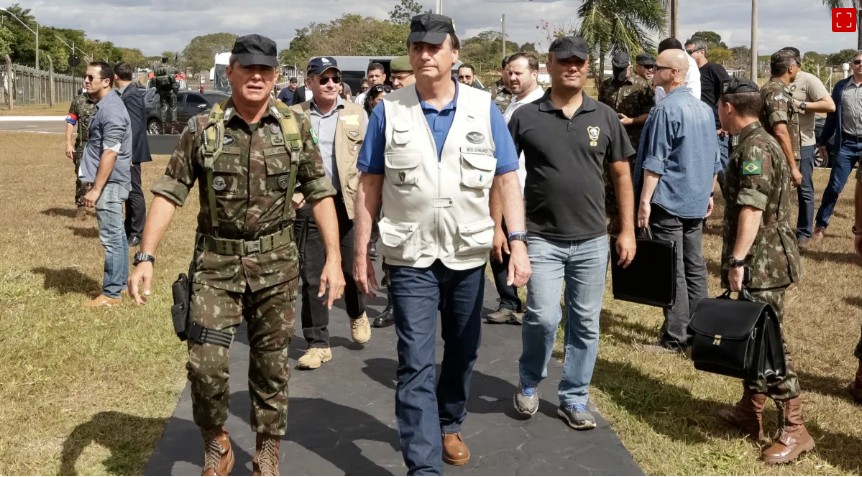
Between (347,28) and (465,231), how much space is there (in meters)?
71.1

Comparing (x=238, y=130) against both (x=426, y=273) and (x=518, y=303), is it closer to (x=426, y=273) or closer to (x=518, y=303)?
(x=426, y=273)

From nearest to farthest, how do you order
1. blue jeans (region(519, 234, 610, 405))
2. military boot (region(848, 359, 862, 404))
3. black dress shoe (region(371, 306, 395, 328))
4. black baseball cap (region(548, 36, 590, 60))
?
black baseball cap (region(548, 36, 590, 60))
blue jeans (region(519, 234, 610, 405))
military boot (region(848, 359, 862, 404))
black dress shoe (region(371, 306, 395, 328))

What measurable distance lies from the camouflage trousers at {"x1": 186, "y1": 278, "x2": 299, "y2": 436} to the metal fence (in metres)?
54.6

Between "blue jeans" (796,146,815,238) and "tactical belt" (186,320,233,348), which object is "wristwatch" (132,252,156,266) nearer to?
"tactical belt" (186,320,233,348)

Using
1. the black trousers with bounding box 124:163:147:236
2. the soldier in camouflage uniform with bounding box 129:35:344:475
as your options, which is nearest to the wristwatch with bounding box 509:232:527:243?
the soldier in camouflage uniform with bounding box 129:35:344:475

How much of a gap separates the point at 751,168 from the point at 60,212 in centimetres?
1159

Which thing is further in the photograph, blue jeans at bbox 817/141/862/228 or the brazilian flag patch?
blue jeans at bbox 817/141/862/228

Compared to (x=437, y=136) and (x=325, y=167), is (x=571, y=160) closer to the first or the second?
(x=437, y=136)

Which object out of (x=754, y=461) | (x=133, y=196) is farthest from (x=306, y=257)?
(x=133, y=196)

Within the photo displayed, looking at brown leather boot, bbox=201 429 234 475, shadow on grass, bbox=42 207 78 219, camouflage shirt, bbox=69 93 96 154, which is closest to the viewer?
brown leather boot, bbox=201 429 234 475

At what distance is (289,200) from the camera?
4.32 m

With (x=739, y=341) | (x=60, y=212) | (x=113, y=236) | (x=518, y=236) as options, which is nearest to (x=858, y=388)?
(x=739, y=341)

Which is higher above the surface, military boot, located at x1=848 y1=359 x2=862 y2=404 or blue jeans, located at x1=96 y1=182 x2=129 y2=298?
blue jeans, located at x1=96 y1=182 x2=129 y2=298

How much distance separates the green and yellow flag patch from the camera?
464 centimetres
